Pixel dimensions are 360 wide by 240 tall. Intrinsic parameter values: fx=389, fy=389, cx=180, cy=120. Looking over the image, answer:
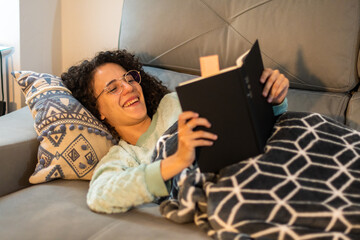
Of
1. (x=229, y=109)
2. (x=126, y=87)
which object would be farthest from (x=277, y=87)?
(x=126, y=87)

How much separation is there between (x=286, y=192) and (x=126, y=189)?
17.5 inches

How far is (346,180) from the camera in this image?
959 millimetres

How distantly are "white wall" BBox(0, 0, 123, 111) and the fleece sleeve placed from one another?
122 cm

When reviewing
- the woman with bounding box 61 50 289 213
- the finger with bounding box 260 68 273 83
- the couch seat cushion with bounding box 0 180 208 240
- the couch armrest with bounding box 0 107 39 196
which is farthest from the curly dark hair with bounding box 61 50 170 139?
the finger with bounding box 260 68 273 83

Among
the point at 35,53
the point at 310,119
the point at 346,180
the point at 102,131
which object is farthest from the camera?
the point at 35,53

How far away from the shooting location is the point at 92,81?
1557 millimetres

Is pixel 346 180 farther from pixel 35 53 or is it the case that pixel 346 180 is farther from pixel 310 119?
pixel 35 53

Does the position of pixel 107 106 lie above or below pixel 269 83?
below

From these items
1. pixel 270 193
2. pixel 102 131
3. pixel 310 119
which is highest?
pixel 310 119

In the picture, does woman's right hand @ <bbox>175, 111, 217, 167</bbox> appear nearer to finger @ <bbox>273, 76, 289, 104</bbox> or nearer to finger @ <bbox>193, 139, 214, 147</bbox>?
finger @ <bbox>193, 139, 214, 147</bbox>

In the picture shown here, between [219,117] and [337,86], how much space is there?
79cm

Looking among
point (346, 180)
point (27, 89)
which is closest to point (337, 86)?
point (346, 180)

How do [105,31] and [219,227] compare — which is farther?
[105,31]

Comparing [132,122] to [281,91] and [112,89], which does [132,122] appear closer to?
[112,89]
